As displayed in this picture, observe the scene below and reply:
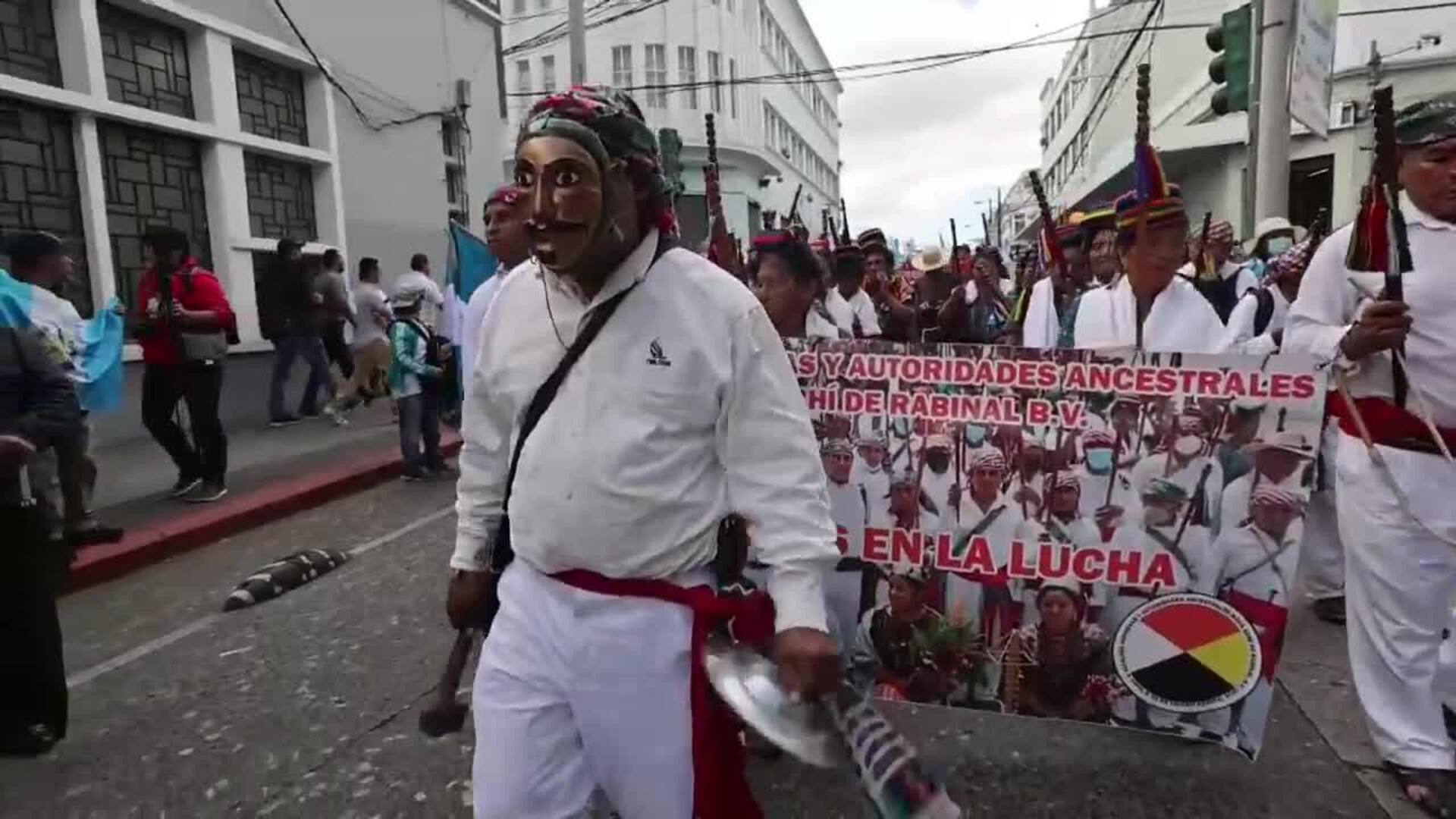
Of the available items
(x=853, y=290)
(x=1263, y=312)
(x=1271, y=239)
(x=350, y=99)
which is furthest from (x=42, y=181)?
(x=1271, y=239)

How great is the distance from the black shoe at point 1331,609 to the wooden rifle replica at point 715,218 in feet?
10.2

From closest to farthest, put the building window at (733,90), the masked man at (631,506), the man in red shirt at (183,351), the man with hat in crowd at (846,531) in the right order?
the masked man at (631,506)
the man with hat in crowd at (846,531)
the man in red shirt at (183,351)
the building window at (733,90)

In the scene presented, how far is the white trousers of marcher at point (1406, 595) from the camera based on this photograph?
9.39 feet

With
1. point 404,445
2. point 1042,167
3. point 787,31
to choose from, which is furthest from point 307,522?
point 1042,167

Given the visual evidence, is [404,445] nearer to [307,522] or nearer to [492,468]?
[307,522]

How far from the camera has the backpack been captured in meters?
6.04

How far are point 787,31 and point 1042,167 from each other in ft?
118

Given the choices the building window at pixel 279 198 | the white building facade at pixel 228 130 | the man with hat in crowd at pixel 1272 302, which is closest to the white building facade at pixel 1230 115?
the man with hat in crowd at pixel 1272 302

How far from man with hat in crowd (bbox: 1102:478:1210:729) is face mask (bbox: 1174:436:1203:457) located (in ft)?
0.30

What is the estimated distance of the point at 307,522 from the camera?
274 inches

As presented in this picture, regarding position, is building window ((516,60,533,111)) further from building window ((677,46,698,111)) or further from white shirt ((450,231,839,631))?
white shirt ((450,231,839,631))

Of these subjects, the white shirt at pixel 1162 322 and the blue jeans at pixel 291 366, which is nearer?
the white shirt at pixel 1162 322

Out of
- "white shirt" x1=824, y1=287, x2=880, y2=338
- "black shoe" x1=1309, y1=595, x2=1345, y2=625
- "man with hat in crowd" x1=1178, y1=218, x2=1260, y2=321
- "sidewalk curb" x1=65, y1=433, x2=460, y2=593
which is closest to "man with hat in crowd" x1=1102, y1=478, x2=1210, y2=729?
"black shoe" x1=1309, y1=595, x2=1345, y2=625

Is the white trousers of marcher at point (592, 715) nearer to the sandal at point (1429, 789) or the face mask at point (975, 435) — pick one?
the face mask at point (975, 435)
